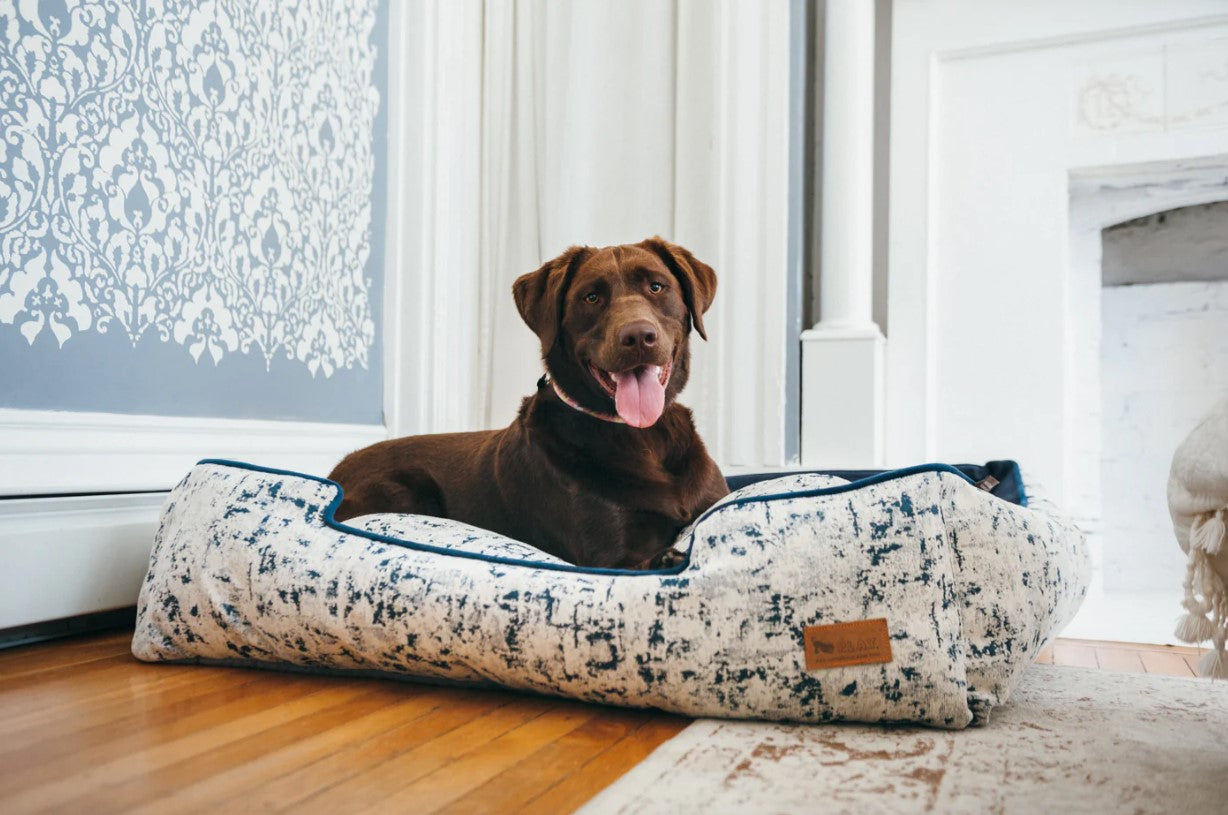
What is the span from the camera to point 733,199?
8.59 ft

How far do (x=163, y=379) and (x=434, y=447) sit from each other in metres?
0.57

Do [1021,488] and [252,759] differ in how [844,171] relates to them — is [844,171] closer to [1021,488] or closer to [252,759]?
[1021,488]

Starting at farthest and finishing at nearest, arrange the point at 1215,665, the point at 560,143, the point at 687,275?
the point at 560,143 < the point at 687,275 < the point at 1215,665

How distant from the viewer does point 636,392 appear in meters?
1.52

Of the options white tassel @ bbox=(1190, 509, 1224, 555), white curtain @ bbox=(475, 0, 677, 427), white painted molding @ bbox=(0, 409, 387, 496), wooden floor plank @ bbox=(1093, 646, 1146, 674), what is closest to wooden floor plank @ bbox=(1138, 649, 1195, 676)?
wooden floor plank @ bbox=(1093, 646, 1146, 674)

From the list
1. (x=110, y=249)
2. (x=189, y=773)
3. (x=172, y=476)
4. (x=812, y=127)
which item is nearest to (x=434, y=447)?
(x=172, y=476)

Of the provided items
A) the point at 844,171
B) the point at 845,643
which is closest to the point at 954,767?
the point at 845,643

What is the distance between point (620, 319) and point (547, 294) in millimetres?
214

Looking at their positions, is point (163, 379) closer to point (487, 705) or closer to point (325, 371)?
point (325, 371)

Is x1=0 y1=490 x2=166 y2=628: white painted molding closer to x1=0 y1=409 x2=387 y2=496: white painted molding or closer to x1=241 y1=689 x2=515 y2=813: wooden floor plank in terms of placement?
x1=0 y1=409 x2=387 y2=496: white painted molding

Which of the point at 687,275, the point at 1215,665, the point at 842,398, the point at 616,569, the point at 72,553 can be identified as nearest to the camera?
the point at 1215,665

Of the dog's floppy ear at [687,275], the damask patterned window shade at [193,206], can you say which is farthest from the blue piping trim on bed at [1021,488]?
the damask patterned window shade at [193,206]

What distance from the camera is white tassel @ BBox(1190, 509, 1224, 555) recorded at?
927mm

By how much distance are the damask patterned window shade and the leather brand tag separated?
4.61 ft
